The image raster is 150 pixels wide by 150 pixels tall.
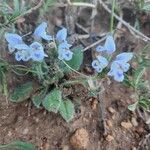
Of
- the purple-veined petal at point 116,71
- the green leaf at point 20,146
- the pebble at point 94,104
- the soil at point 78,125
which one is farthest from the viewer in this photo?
the pebble at point 94,104

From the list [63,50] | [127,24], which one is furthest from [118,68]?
[127,24]

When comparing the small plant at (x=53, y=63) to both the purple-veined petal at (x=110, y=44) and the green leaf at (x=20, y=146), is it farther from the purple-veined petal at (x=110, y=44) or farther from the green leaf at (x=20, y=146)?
the green leaf at (x=20, y=146)

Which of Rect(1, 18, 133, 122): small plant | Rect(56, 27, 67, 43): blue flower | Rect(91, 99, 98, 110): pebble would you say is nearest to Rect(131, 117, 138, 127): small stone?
Rect(91, 99, 98, 110): pebble

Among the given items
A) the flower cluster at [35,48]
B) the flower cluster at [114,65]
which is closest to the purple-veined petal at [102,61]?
the flower cluster at [114,65]

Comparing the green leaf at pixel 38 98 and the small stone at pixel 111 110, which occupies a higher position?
the green leaf at pixel 38 98

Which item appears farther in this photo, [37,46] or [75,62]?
[75,62]

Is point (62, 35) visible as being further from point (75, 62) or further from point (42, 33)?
point (75, 62)
